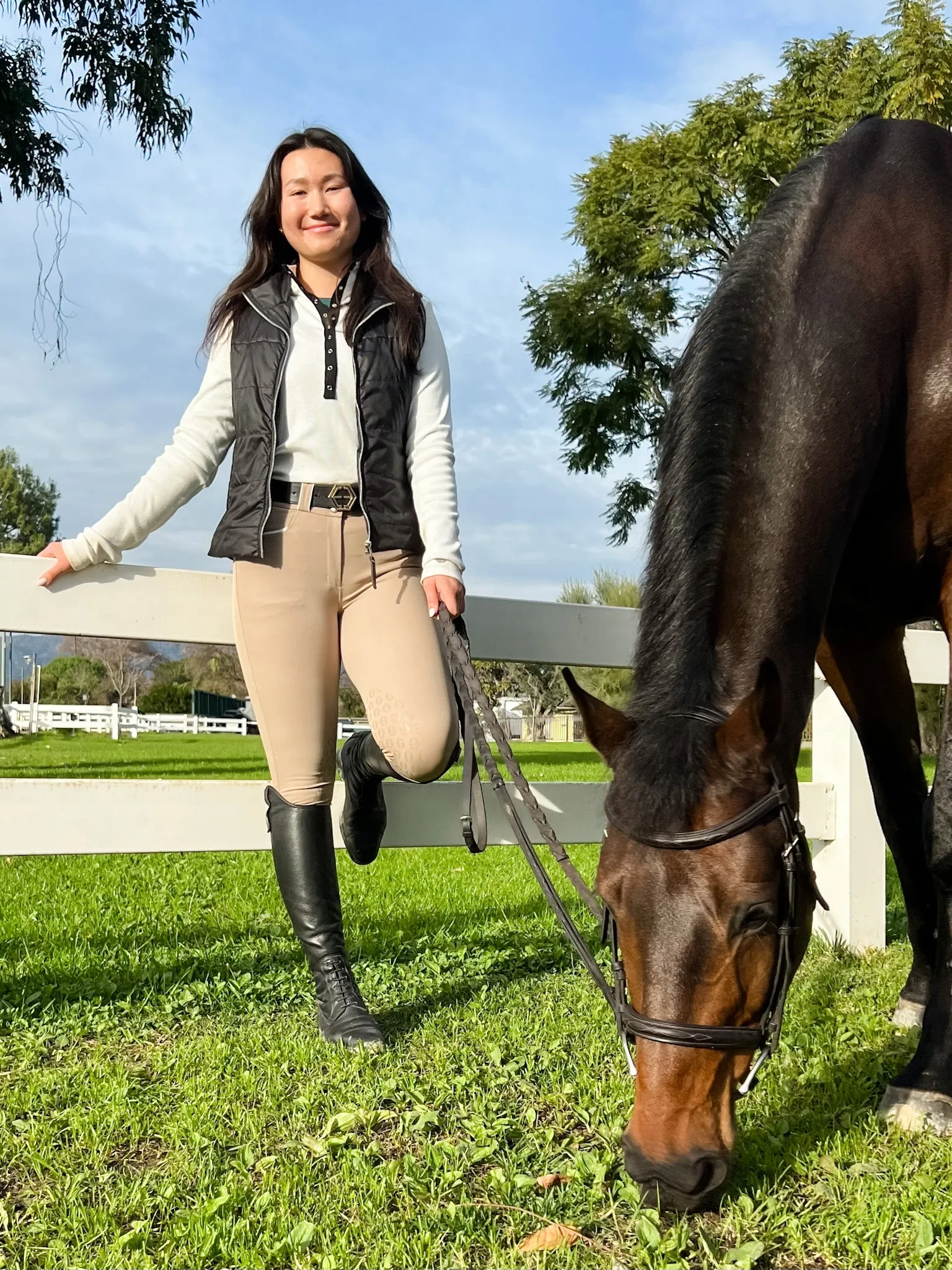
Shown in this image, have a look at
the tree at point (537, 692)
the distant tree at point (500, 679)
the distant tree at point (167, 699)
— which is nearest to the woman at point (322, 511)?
the tree at point (537, 692)

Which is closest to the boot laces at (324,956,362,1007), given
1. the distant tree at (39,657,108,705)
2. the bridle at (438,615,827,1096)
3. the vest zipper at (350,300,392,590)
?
the bridle at (438,615,827,1096)

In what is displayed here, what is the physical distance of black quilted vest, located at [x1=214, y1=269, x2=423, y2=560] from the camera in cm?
283

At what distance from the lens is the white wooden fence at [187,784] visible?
3.06 meters

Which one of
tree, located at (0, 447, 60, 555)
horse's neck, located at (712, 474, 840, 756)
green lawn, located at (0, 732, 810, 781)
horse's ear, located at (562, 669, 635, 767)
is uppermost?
tree, located at (0, 447, 60, 555)

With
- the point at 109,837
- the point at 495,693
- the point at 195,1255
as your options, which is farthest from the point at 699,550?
the point at 495,693

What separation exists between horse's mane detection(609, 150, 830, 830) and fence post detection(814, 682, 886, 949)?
85.8 inches

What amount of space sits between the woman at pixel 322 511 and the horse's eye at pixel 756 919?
1.21m

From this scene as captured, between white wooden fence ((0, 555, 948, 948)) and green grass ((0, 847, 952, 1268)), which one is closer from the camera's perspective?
green grass ((0, 847, 952, 1268))

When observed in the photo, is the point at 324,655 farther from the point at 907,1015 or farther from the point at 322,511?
the point at 907,1015

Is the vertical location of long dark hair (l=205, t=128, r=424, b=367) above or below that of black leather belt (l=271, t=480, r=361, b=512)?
above

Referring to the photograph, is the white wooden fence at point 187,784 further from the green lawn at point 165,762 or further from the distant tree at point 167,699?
the distant tree at point 167,699

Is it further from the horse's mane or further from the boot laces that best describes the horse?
the boot laces

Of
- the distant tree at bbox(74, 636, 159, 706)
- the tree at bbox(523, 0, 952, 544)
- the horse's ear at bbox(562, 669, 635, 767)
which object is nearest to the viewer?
the horse's ear at bbox(562, 669, 635, 767)

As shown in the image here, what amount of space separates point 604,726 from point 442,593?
1.00m
